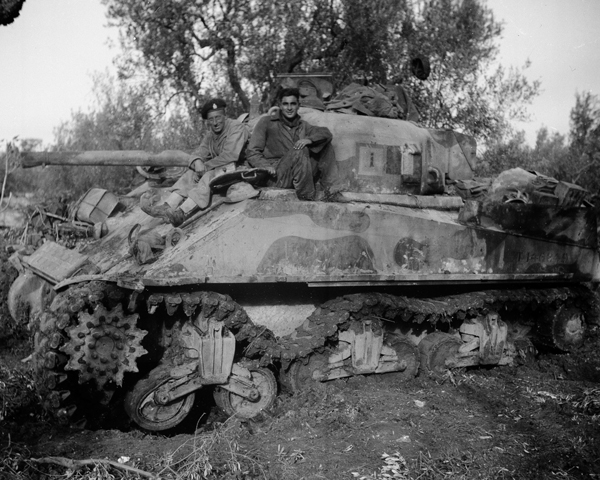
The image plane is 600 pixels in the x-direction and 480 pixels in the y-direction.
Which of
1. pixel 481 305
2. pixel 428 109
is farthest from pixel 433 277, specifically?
pixel 428 109

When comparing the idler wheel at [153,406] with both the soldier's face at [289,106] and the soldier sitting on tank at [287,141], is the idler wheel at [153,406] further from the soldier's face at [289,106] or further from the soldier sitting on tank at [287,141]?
the soldier's face at [289,106]

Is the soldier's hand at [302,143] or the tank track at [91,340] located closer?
the tank track at [91,340]

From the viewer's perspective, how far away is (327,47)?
1744 centimetres

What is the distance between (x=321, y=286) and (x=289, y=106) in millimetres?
2213

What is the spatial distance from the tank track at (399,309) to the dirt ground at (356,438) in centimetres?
52

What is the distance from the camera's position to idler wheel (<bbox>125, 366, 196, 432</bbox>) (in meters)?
6.21

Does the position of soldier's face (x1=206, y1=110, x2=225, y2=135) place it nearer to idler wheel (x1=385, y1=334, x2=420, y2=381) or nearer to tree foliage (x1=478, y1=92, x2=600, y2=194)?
idler wheel (x1=385, y1=334, x2=420, y2=381)

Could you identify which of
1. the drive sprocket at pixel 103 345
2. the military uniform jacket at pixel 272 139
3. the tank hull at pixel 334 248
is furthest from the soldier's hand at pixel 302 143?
the drive sprocket at pixel 103 345

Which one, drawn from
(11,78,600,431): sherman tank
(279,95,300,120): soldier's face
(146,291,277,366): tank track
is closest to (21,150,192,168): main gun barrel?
(11,78,600,431): sherman tank

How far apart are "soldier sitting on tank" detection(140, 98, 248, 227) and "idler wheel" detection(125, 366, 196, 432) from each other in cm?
157

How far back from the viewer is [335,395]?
21.9 ft

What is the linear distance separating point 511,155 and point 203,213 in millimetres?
15464

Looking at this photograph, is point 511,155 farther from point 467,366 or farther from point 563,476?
point 563,476

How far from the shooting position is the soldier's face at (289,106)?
757 cm
